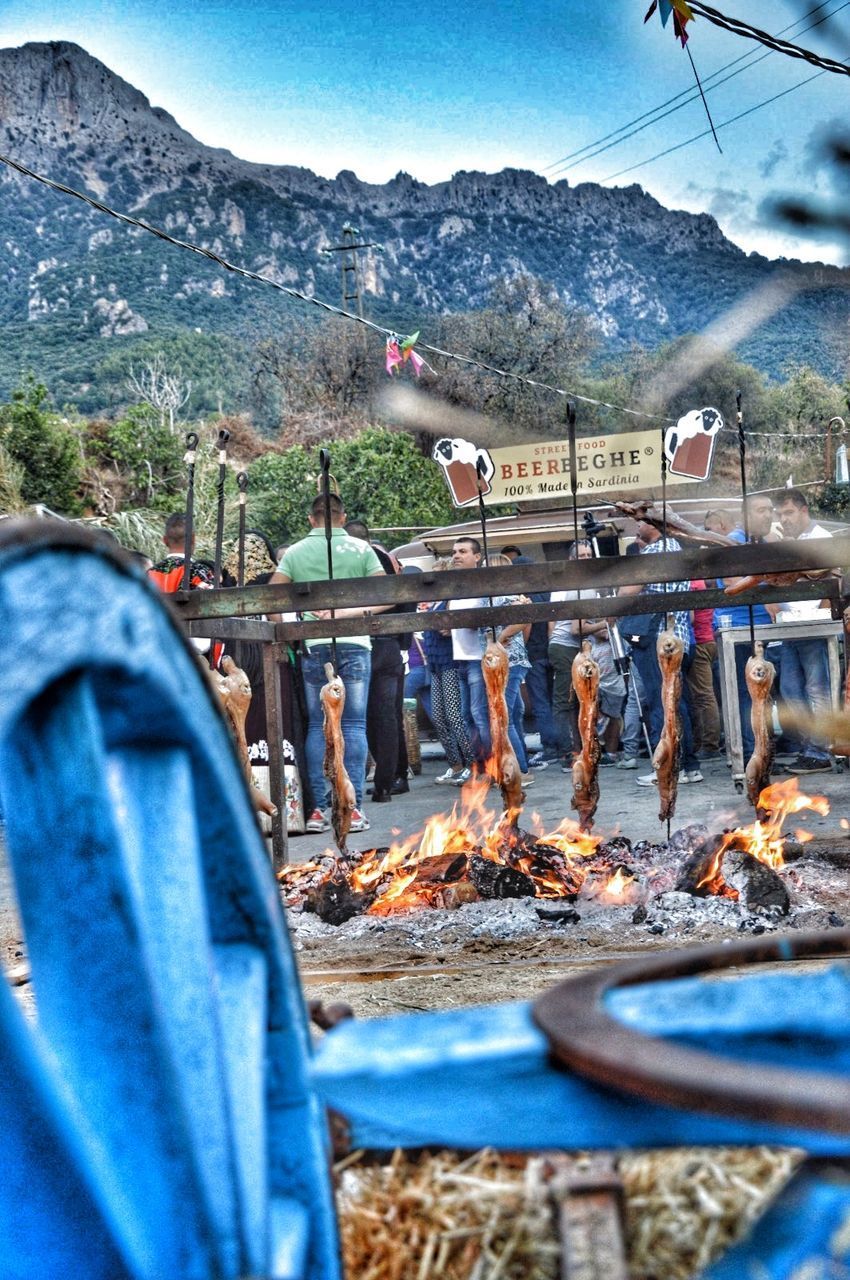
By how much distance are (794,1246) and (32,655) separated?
96 centimetres

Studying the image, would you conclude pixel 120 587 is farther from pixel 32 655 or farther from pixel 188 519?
pixel 188 519

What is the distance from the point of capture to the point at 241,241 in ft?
303

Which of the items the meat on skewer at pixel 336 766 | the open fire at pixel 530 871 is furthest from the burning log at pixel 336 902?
the meat on skewer at pixel 336 766

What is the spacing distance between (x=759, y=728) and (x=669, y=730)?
0.49m

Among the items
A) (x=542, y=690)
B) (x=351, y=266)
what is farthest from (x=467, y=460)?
(x=351, y=266)

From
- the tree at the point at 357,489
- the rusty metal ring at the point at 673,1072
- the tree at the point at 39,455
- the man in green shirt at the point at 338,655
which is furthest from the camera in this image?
the tree at the point at 357,489

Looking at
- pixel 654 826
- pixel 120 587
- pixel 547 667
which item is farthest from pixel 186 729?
pixel 547 667

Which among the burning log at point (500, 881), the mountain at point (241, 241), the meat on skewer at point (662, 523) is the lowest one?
the burning log at point (500, 881)

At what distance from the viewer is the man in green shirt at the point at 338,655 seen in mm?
8023

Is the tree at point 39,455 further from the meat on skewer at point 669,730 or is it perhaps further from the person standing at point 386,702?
the meat on skewer at point 669,730

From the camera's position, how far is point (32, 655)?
1.15 meters

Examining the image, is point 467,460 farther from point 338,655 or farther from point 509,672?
point 509,672

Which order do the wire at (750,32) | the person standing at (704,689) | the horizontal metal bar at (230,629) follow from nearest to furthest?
1. the wire at (750,32)
2. the horizontal metal bar at (230,629)
3. the person standing at (704,689)

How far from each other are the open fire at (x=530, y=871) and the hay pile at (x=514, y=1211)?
13.2 ft
